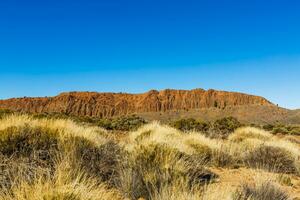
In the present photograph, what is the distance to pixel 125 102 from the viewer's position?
116m

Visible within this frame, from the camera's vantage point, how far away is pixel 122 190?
6.42m

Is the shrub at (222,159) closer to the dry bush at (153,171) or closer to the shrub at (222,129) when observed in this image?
the dry bush at (153,171)

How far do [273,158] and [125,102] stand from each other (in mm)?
103815

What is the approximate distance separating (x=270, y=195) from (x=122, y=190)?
97.4 inches

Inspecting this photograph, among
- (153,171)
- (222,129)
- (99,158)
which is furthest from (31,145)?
(222,129)

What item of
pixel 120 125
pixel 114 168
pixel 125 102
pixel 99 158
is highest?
pixel 125 102

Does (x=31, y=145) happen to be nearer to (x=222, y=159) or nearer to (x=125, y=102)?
(x=222, y=159)

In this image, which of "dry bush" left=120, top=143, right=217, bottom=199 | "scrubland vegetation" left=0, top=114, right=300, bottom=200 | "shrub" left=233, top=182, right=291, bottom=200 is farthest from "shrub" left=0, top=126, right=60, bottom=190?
"shrub" left=233, top=182, right=291, bottom=200

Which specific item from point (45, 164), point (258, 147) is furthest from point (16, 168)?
point (258, 147)

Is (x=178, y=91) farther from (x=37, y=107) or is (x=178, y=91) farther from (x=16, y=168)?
(x=16, y=168)

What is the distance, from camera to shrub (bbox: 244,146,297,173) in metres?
12.0

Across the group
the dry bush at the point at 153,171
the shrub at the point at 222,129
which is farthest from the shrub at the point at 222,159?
the shrub at the point at 222,129

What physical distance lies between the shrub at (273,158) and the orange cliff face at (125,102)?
92027 millimetres

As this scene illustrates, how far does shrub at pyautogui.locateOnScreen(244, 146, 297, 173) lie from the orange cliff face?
302 feet
